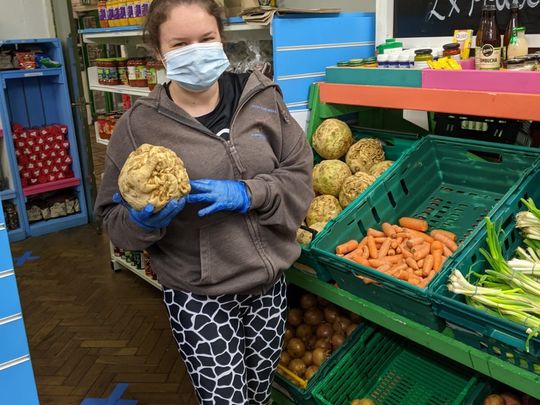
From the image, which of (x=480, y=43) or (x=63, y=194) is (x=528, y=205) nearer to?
(x=480, y=43)

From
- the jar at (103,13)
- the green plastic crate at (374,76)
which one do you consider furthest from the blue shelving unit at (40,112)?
the green plastic crate at (374,76)

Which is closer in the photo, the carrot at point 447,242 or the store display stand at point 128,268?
the carrot at point 447,242

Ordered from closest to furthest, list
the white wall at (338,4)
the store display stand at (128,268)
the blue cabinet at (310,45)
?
the blue cabinet at (310,45)
the white wall at (338,4)
the store display stand at (128,268)

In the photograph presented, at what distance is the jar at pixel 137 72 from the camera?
353cm

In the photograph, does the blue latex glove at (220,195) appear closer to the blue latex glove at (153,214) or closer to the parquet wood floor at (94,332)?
the blue latex glove at (153,214)

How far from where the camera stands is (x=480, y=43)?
2184 mm

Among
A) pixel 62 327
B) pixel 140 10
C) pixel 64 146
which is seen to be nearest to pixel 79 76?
pixel 64 146

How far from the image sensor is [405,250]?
2021mm

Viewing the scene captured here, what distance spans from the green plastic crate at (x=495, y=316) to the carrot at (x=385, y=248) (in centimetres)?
36

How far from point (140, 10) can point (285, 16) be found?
49.3 inches

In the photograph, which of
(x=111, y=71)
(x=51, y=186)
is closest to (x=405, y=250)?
(x=111, y=71)

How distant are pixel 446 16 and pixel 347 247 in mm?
1219

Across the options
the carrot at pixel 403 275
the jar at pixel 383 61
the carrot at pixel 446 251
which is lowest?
the carrot at pixel 403 275

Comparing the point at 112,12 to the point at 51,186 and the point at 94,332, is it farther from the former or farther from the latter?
the point at 51,186
